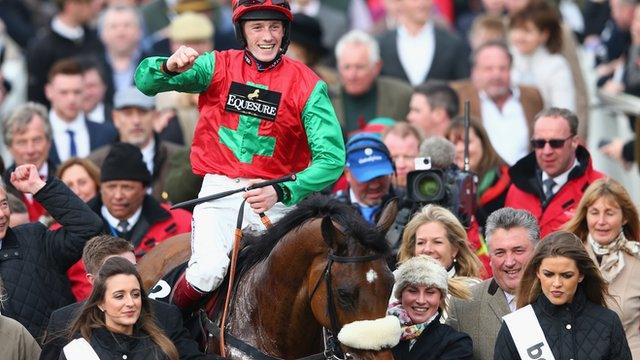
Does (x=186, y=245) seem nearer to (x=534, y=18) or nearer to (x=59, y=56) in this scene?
(x=534, y=18)

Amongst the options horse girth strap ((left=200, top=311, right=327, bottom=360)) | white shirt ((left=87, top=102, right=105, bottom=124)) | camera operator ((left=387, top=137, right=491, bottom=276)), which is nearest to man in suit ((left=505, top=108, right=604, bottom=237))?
camera operator ((left=387, top=137, right=491, bottom=276))

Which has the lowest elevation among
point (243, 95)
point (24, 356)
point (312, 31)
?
point (24, 356)

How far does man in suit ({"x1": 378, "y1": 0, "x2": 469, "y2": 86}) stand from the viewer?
57.5 ft

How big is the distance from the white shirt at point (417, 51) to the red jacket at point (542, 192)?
15.1ft

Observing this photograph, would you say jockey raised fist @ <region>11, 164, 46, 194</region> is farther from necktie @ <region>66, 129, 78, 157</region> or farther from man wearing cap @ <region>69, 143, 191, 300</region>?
necktie @ <region>66, 129, 78, 157</region>

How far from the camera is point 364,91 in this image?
53.1ft

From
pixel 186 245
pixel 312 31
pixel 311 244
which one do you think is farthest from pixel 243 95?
pixel 312 31

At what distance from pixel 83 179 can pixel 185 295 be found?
135 inches

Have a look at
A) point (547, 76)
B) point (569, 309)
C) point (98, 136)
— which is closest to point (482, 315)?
point (569, 309)

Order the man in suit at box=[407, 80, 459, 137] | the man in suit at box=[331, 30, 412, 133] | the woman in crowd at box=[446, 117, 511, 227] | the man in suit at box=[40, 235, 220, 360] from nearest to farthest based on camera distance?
the man in suit at box=[40, 235, 220, 360] → the woman in crowd at box=[446, 117, 511, 227] → the man in suit at box=[407, 80, 459, 137] → the man in suit at box=[331, 30, 412, 133]

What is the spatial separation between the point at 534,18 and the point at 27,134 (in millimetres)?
5426

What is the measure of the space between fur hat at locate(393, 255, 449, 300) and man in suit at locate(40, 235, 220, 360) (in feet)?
4.10

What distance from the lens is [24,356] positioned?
32.8 feet

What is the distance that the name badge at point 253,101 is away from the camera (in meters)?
10.0
